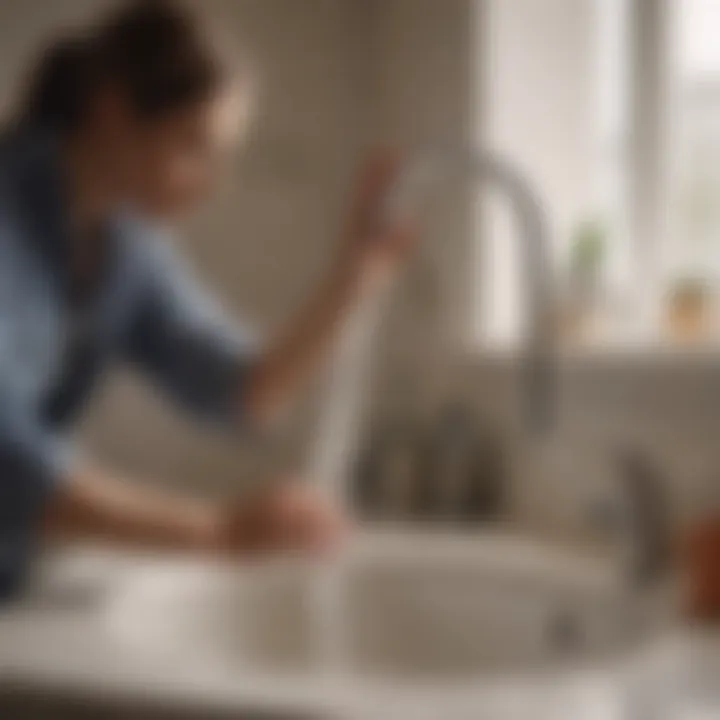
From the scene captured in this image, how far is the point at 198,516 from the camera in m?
0.99

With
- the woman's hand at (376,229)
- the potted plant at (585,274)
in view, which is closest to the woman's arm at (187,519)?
the woman's hand at (376,229)

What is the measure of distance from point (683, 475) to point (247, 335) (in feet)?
1.60

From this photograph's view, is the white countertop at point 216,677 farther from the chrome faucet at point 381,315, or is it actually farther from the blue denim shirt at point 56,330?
the chrome faucet at point 381,315

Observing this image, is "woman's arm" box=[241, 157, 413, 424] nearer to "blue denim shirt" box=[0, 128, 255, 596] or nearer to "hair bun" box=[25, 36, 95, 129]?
"blue denim shirt" box=[0, 128, 255, 596]

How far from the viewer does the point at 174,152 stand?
945mm

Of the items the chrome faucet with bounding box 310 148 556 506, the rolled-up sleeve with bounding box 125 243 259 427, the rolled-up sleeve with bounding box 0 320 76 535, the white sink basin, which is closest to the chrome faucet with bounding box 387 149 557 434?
the chrome faucet with bounding box 310 148 556 506

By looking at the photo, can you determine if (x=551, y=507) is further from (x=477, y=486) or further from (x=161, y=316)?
(x=161, y=316)

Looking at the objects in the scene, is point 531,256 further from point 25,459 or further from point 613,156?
point 25,459

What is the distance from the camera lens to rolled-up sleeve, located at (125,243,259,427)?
950 millimetres

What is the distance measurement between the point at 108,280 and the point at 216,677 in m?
0.31

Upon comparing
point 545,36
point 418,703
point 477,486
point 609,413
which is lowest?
point 418,703

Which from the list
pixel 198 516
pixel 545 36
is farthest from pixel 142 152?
pixel 545 36

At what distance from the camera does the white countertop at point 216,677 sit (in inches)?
32.3

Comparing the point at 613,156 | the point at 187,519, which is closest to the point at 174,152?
the point at 187,519
